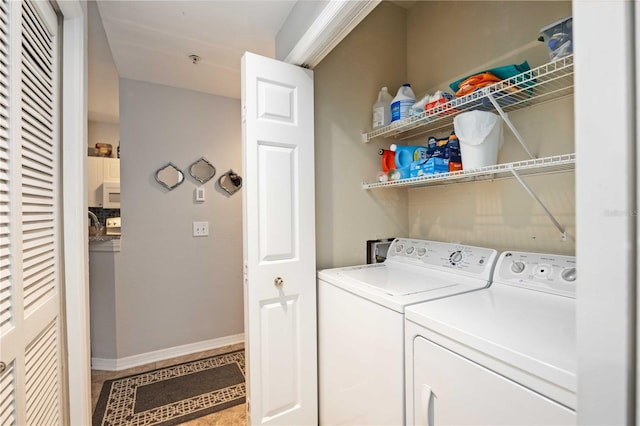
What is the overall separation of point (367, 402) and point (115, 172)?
2.82 m

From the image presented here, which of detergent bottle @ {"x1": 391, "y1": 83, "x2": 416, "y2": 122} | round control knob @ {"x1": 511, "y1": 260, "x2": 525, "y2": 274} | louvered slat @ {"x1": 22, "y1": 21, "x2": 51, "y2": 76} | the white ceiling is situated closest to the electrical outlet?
the white ceiling

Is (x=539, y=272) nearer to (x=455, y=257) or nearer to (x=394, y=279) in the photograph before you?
(x=455, y=257)

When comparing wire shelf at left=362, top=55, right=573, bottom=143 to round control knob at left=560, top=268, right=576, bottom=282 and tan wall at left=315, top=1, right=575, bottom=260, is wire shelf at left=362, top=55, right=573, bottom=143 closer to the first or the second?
tan wall at left=315, top=1, right=575, bottom=260

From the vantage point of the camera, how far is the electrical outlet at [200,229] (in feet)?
9.09

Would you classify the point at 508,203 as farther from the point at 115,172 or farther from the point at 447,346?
the point at 115,172

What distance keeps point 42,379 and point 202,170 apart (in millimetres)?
1994

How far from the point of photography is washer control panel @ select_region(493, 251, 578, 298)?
3.64 feet

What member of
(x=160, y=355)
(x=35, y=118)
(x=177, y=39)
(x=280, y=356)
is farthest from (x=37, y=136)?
(x=160, y=355)

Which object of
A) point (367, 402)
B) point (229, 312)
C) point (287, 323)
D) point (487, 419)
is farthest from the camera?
point (229, 312)

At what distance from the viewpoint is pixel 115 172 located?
107 inches

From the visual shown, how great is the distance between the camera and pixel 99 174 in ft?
9.16

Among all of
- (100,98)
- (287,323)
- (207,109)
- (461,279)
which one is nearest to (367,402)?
(287,323)

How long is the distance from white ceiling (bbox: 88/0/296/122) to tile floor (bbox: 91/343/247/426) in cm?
235

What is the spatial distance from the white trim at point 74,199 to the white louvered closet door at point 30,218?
0.05 metres
